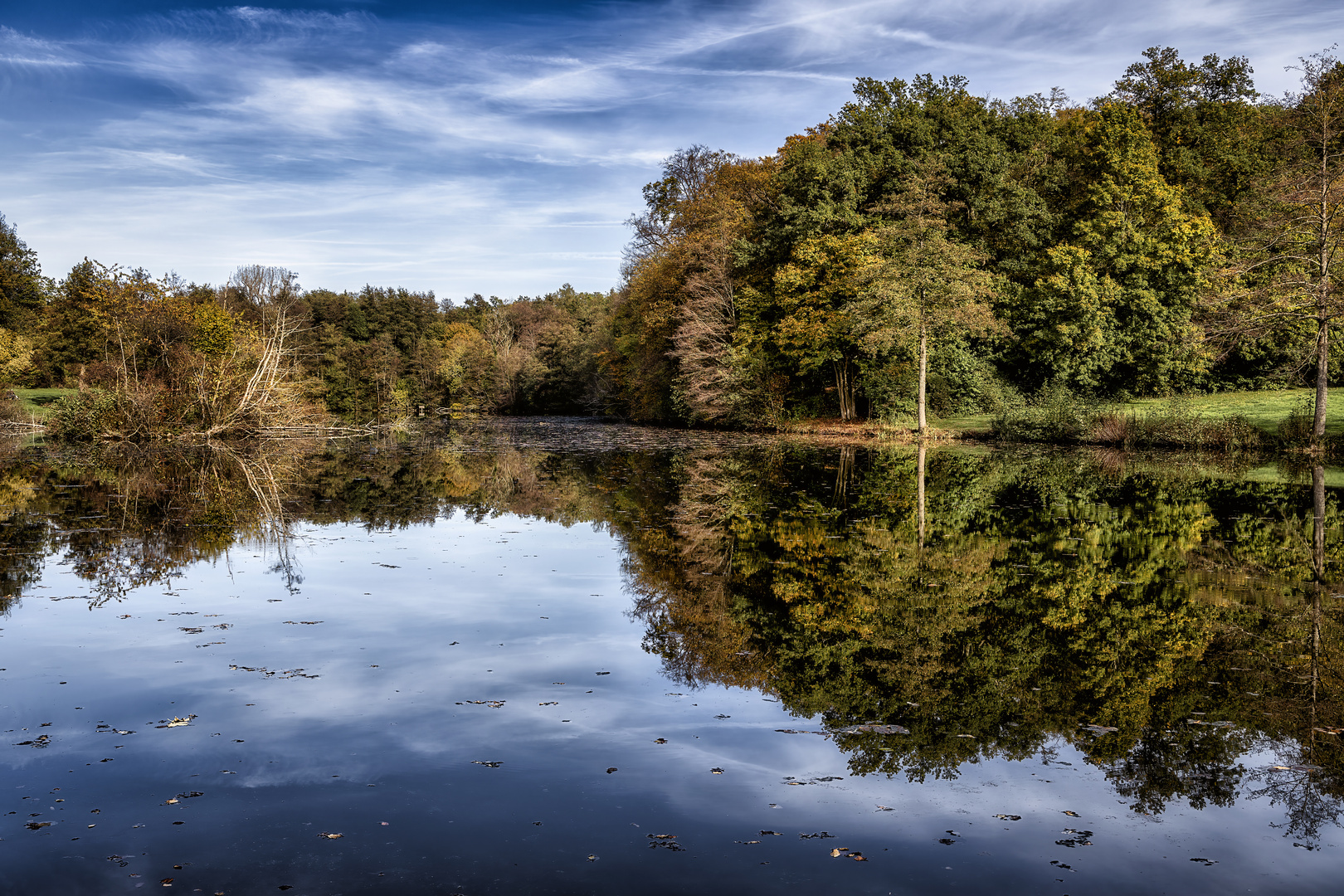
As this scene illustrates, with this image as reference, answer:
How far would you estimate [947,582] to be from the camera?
10.0m

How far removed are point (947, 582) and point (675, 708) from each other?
4800 mm

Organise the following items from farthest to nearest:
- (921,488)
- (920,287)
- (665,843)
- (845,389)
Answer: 1. (845,389)
2. (920,287)
3. (921,488)
4. (665,843)

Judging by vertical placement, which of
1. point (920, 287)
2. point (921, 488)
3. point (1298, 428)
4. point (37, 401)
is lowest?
point (921, 488)

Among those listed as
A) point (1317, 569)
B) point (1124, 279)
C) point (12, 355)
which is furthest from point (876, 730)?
point (12, 355)

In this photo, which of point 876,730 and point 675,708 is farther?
point 675,708

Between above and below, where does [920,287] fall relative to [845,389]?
above

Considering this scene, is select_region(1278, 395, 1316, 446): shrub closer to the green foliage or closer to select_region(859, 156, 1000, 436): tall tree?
select_region(859, 156, 1000, 436): tall tree

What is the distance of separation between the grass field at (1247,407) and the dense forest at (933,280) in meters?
1.33

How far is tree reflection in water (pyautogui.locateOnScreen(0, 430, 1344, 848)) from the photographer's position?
19.1 feet

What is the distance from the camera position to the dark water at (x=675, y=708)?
14.1 ft

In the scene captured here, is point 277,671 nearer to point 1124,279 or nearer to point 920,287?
point 920,287

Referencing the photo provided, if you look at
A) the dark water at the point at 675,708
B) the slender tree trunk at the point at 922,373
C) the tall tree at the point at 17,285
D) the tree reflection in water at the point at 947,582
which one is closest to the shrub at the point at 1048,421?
the slender tree trunk at the point at 922,373

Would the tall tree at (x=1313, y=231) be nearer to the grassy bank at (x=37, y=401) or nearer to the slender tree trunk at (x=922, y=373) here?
the slender tree trunk at (x=922, y=373)

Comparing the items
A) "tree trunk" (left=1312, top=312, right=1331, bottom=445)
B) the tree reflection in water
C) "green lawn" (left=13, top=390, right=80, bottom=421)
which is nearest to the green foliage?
the tree reflection in water
